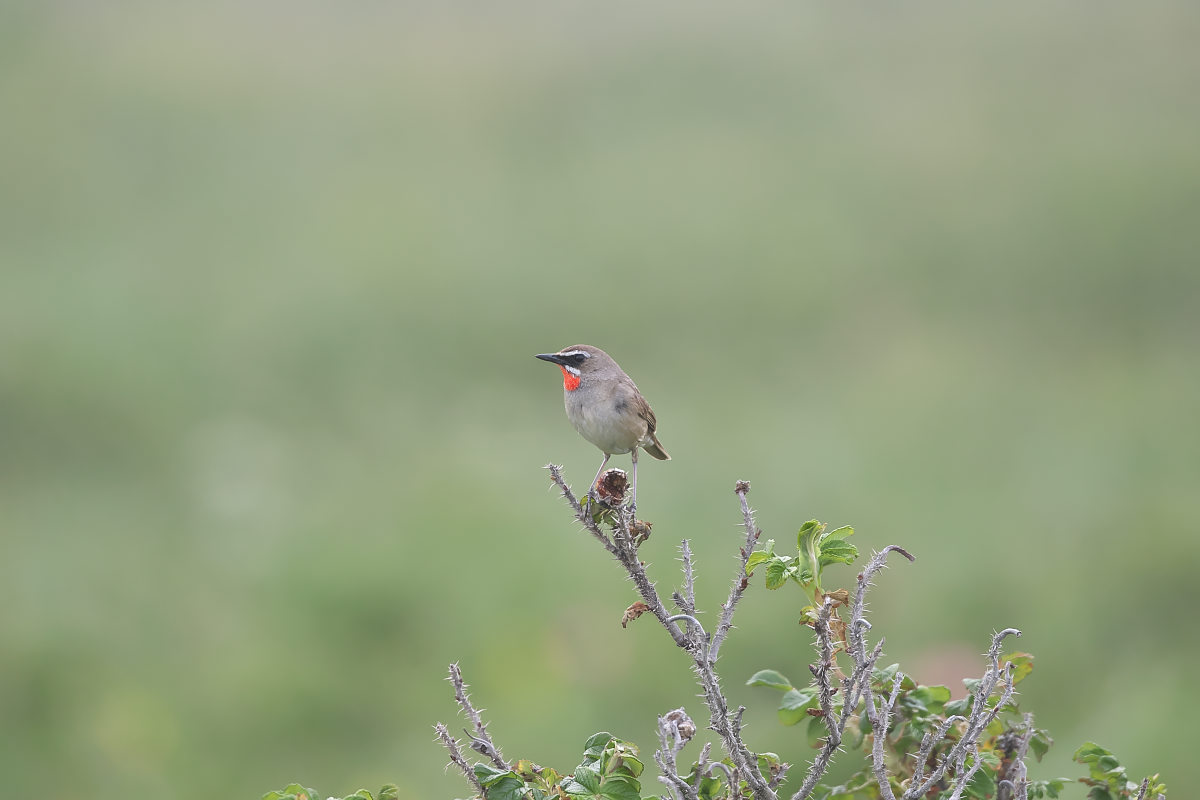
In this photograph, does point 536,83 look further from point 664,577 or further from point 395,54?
point 664,577

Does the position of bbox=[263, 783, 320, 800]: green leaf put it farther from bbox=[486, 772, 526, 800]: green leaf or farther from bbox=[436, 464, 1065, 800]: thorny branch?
bbox=[486, 772, 526, 800]: green leaf

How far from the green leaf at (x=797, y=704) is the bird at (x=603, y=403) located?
6.37 ft

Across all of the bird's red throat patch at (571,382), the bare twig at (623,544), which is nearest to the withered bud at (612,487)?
the bare twig at (623,544)

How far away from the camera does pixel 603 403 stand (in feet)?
17.2

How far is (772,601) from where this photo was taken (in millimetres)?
8828

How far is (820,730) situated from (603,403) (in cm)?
219

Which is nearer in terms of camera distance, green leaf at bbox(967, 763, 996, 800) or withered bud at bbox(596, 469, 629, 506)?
green leaf at bbox(967, 763, 996, 800)

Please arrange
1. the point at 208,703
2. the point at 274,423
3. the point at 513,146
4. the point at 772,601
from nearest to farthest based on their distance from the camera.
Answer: the point at 208,703, the point at 772,601, the point at 274,423, the point at 513,146

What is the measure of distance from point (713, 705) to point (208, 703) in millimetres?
6309

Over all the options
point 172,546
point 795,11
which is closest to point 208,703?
point 172,546

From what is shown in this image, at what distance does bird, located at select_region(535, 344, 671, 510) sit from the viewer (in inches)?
207

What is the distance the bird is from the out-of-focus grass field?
298 cm

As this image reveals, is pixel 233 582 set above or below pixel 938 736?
above

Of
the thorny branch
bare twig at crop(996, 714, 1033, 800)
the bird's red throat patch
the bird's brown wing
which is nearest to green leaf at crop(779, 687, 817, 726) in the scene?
the thorny branch
